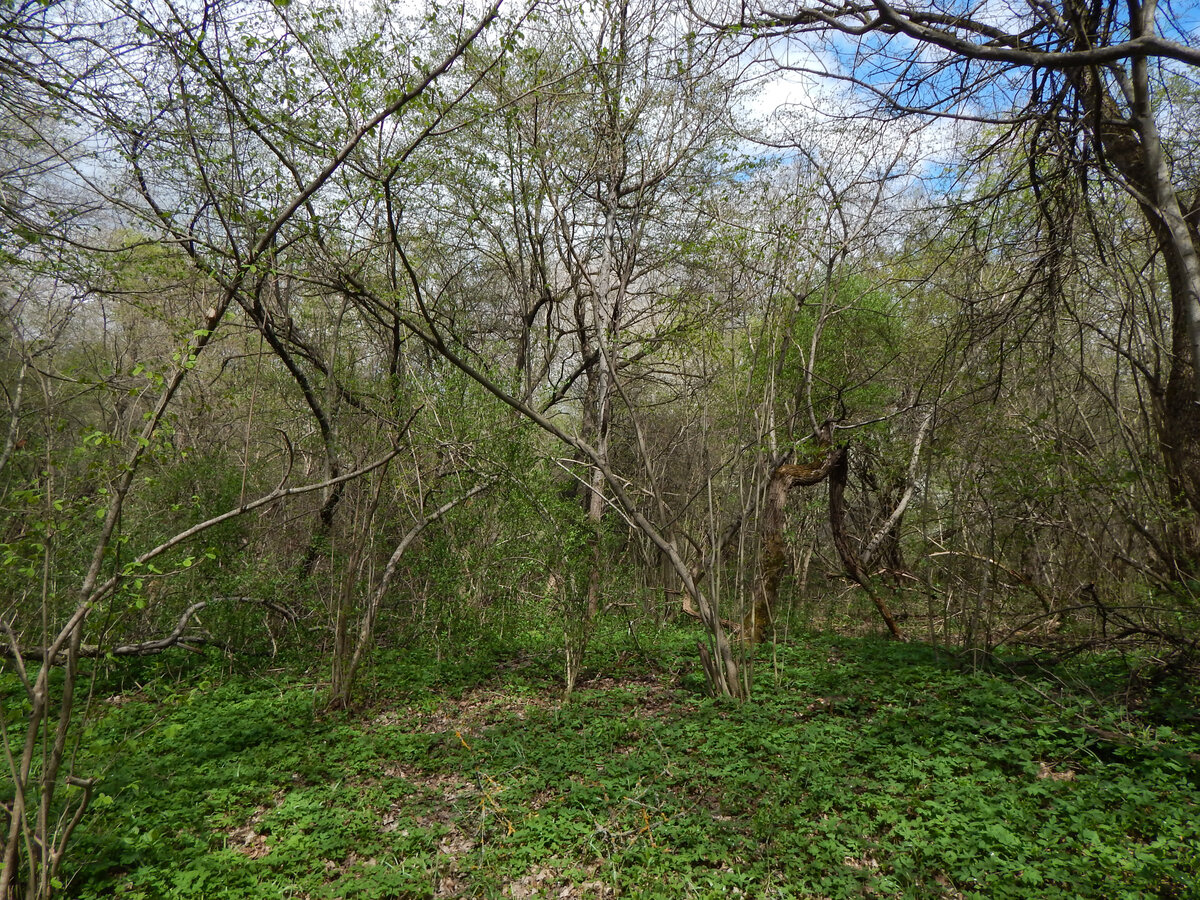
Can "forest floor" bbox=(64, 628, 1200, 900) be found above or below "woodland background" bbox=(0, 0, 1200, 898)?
below

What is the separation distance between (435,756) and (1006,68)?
17.7 ft

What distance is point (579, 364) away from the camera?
10297 millimetres

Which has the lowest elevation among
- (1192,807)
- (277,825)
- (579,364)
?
(277,825)

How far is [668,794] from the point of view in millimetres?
3693

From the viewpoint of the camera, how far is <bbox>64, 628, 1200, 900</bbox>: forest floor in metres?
2.91

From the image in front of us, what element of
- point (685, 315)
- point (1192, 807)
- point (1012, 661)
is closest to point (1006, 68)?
point (1192, 807)

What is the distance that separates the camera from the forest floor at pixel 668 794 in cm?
291

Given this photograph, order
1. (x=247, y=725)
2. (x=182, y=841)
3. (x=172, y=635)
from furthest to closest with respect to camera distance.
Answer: (x=172, y=635) < (x=247, y=725) < (x=182, y=841)

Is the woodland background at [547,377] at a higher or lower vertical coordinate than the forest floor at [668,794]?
higher

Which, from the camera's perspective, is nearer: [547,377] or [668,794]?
[668,794]

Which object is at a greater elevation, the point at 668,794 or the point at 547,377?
the point at 547,377

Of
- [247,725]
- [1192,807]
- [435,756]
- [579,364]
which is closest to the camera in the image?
[1192,807]

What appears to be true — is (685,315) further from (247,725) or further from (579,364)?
(247,725)

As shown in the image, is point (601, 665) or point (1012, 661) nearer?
point (1012, 661)
